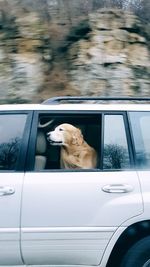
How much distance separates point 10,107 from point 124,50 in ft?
21.5

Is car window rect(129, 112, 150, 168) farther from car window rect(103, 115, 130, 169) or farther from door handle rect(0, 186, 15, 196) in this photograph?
door handle rect(0, 186, 15, 196)

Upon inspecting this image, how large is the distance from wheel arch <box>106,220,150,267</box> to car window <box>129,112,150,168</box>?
19.9 inches

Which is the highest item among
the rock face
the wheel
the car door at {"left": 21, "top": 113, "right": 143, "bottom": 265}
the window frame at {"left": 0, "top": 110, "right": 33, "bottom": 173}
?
the rock face

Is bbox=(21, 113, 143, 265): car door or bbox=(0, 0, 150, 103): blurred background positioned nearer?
bbox=(21, 113, 143, 265): car door

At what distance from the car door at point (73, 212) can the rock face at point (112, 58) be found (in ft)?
19.2

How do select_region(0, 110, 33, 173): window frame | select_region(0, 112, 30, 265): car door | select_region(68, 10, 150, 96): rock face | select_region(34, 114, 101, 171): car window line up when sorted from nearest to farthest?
select_region(0, 112, 30, 265): car door
select_region(0, 110, 33, 173): window frame
select_region(34, 114, 101, 171): car window
select_region(68, 10, 150, 96): rock face

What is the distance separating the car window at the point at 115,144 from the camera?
4186 millimetres

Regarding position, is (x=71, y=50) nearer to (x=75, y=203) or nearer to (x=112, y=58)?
(x=112, y=58)

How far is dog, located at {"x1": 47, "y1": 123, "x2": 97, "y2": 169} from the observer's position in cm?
432

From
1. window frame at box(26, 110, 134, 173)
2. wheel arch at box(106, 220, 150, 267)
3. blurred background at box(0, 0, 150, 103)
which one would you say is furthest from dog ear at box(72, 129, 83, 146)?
blurred background at box(0, 0, 150, 103)

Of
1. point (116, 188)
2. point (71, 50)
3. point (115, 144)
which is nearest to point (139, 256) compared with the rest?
point (116, 188)

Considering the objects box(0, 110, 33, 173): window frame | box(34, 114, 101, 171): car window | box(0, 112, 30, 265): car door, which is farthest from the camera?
box(34, 114, 101, 171): car window

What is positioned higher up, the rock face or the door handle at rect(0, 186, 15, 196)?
the rock face

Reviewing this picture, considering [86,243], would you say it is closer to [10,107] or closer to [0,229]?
[0,229]
